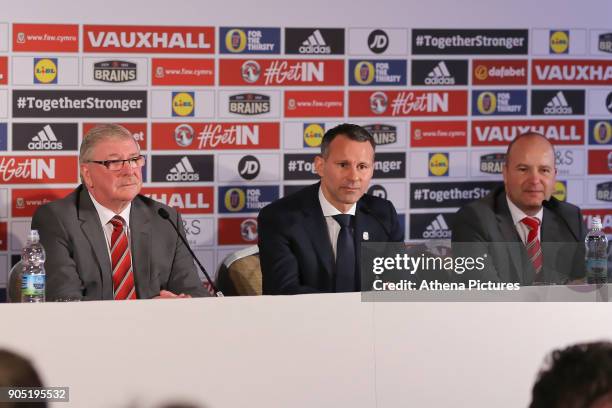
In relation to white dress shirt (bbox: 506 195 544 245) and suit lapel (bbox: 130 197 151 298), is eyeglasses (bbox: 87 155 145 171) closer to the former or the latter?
suit lapel (bbox: 130 197 151 298)

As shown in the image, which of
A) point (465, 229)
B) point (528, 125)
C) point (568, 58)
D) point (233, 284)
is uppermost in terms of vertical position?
point (568, 58)

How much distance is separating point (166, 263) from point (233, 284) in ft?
2.01

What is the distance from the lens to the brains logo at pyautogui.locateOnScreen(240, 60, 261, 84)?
17.8ft

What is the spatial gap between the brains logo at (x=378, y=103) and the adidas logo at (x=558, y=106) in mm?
1007

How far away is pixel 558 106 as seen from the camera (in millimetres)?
5746

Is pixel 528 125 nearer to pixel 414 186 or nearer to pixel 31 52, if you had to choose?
pixel 414 186

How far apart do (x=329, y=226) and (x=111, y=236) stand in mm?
951

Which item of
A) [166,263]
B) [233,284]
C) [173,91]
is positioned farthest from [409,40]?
[166,263]

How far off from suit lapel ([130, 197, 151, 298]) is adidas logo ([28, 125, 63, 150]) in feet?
4.51

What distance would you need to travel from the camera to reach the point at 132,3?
5.26 meters

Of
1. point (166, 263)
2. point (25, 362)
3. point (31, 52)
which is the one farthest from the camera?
point (31, 52)

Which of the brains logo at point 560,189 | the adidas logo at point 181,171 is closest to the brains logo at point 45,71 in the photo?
the adidas logo at point 181,171

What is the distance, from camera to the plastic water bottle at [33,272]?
11.1 ft

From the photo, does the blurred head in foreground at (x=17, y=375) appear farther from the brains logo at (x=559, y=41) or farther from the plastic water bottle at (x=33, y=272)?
the brains logo at (x=559, y=41)
